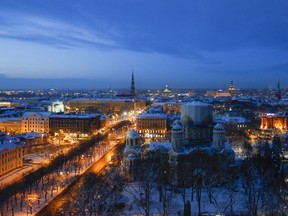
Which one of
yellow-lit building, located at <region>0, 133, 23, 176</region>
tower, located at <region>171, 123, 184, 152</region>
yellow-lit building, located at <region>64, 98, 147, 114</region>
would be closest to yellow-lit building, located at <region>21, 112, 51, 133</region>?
yellow-lit building, located at <region>0, 133, 23, 176</region>

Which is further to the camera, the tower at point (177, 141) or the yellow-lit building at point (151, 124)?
the yellow-lit building at point (151, 124)

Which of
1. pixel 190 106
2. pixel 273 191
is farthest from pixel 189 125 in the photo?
pixel 273 191

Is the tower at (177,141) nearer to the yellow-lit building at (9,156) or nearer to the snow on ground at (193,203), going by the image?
the snow on ground at (193,203)

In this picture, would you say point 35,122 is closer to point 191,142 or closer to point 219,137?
point 191,142

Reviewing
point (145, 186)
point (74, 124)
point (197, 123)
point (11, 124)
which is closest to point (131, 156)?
point (197, 123)

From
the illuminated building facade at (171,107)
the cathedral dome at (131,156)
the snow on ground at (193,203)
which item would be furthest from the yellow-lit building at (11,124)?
the illuminated building facade at (171,107)

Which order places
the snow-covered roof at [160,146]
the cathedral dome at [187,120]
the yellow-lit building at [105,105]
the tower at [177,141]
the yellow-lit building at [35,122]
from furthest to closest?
the yellow-lit building at [105,105] → the yellow-lit building at [35,122] → the cathedral dome at [187,120] → the snow-covered roof at [160,146] → the tower at [177,141]
